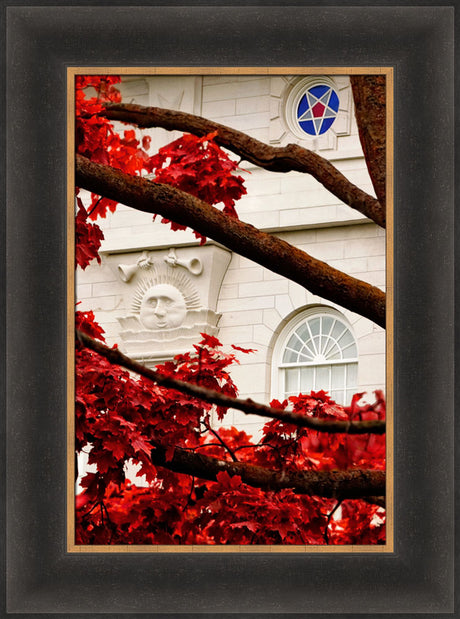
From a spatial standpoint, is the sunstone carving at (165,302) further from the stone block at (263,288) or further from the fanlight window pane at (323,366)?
the fanlight window pane at (323,366)

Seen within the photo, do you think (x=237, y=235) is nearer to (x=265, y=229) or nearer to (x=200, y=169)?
(x=265, y=229)

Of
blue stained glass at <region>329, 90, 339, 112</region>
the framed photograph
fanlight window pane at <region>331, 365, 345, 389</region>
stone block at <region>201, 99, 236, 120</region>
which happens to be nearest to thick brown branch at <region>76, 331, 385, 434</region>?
the framed photograph

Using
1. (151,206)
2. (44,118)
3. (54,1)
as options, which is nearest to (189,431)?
(151,206)

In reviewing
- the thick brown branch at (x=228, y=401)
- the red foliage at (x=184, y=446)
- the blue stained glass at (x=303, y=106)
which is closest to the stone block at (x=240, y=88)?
the blue stained glass at (x=303, y=106)

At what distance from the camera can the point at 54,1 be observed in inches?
190

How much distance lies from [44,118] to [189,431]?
1.15m

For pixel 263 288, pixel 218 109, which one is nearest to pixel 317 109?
pixel 218 109

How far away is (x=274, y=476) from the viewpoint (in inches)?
195

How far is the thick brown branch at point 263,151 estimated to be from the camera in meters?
4.82

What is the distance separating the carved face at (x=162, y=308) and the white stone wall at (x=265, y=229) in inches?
3.3

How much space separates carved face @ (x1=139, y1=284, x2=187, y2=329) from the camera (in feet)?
A: 15.8
